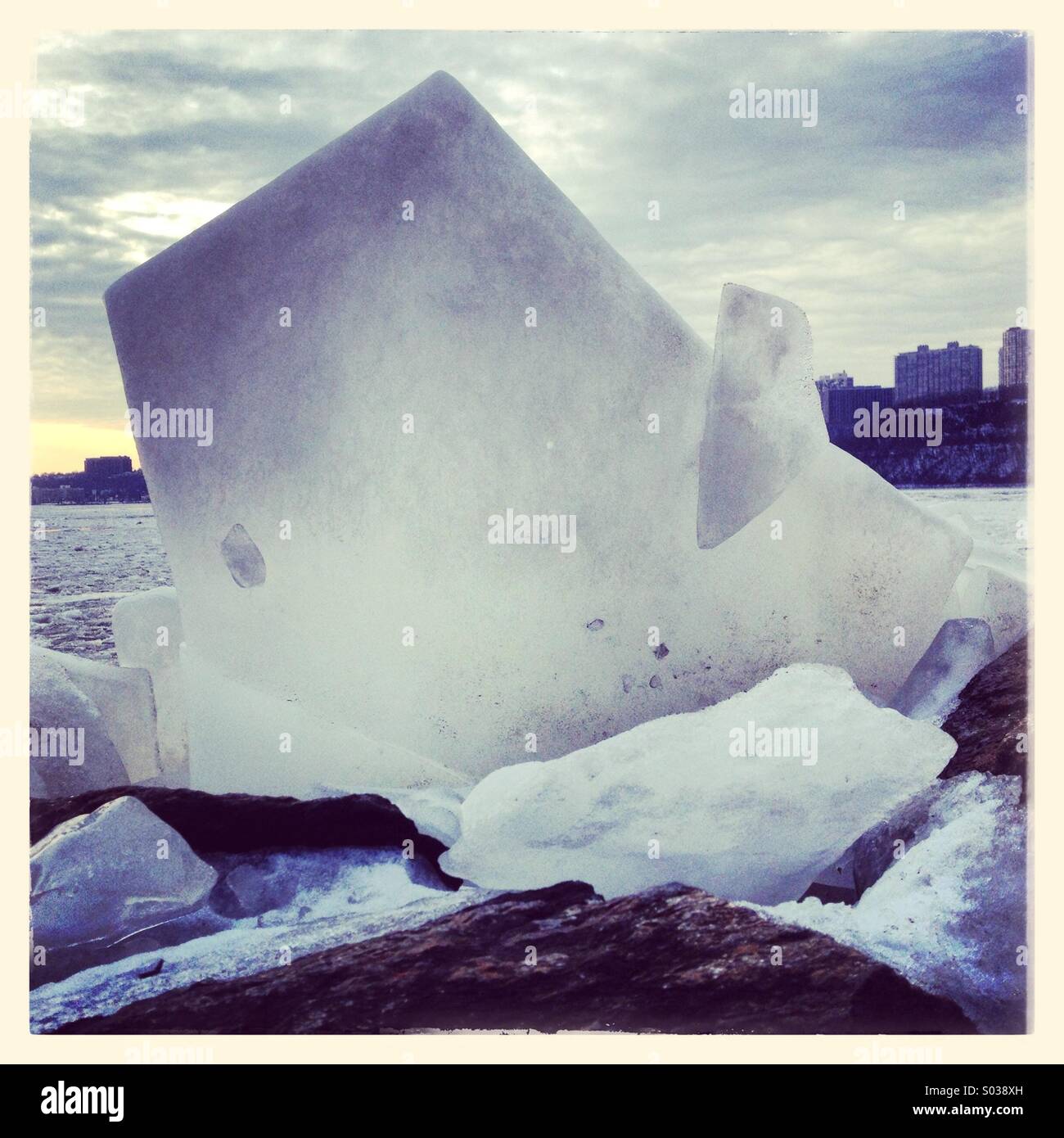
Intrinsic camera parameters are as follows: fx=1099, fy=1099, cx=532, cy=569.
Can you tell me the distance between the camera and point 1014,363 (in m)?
3.65

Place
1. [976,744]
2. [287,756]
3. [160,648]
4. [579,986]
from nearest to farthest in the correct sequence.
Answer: [579,986] < [976,744] < [287,756] < [160,648]

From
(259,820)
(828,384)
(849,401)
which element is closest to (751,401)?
(828,384)

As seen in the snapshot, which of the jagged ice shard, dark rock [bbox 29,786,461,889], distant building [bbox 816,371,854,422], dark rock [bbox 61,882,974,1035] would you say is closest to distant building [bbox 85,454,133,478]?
the jagged ice shard

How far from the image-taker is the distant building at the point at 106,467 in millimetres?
3762

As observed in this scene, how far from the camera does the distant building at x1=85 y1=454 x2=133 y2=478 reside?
3.76 meters

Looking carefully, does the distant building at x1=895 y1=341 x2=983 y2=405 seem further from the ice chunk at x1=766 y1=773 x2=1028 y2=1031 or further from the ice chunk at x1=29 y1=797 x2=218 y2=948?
the ice chunk at x1=29 y1=797 x2=218 y2=948

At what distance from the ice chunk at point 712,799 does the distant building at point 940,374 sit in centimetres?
106

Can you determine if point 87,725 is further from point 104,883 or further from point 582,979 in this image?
point 582,979

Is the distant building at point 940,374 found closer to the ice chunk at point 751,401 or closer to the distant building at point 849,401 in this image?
the distant building at point 849,401

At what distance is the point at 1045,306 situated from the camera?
3.66 m

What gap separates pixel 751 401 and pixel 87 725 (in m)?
2.50

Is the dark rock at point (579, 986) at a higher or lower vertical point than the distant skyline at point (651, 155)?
lower

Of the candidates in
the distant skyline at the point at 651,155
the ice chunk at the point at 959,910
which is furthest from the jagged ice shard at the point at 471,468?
the ice chunk at the point at 959,910
